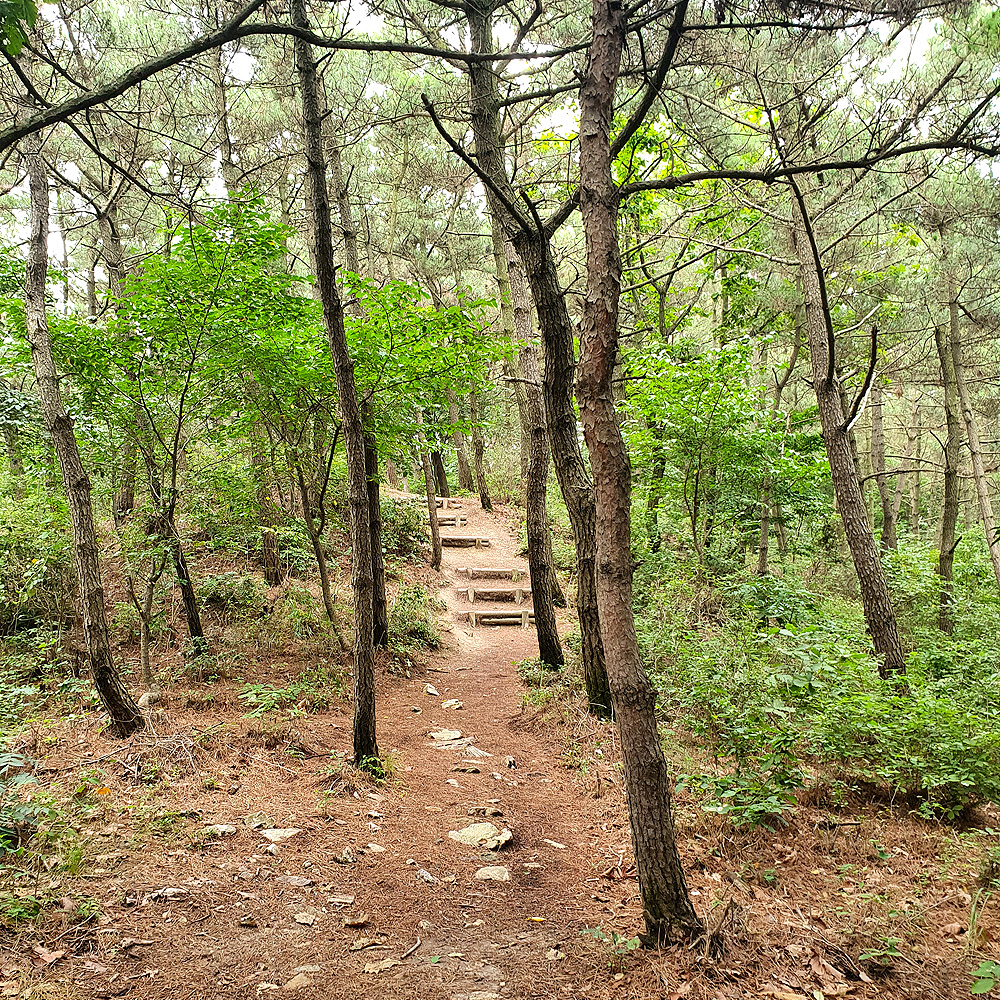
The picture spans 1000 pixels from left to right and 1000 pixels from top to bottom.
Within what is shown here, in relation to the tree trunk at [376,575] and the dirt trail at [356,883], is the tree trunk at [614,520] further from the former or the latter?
the tree trunk at [376,575]

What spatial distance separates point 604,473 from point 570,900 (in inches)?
106

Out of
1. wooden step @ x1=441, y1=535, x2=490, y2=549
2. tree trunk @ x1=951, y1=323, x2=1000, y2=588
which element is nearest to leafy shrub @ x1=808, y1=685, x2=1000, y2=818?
tree trunk @ x1=951, y1=323, x2=1000, y2=588

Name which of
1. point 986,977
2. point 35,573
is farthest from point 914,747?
point 35,573

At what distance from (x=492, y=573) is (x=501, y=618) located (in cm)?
207

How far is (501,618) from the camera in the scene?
1210 cm

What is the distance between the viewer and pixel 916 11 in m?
3.69

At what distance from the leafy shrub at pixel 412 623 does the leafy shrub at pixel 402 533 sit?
7.92 ft

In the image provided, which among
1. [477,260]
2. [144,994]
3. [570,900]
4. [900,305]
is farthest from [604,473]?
[477,260]

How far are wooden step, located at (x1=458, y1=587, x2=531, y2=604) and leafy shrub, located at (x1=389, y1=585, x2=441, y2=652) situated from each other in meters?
1.66

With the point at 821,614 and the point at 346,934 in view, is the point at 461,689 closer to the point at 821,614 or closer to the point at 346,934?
the point at 346,934

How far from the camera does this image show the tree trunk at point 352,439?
537 cm

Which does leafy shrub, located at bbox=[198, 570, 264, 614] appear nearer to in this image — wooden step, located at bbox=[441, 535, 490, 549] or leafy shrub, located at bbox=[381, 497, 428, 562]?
leafy shrub, located at bbox=[381, 497, 428, 562]

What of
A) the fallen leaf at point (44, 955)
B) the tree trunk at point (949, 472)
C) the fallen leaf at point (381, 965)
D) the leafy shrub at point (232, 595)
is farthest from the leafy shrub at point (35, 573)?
the tree trunk at point (949, 472)

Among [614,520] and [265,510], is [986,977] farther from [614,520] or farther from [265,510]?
[265,510]
